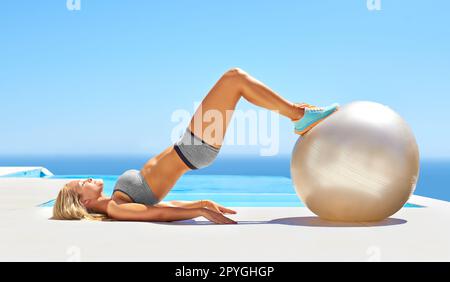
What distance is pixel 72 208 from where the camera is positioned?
18.8ft

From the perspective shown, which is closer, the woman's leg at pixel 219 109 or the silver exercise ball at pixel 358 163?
the silver exercise ball at pixel 358 163

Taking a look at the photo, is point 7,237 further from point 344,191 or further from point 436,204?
point 436,204

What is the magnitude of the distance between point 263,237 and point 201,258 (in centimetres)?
101

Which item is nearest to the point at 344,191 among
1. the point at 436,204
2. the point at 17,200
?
the point at 436,204

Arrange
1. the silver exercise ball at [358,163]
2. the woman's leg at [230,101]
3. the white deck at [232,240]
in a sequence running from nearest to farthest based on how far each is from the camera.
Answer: the white deck at [232,240] → the silver exercise ball at [358,163] → the woman's leg at [230,101]

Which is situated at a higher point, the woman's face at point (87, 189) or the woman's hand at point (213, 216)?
the woman's face at point (87, 189)

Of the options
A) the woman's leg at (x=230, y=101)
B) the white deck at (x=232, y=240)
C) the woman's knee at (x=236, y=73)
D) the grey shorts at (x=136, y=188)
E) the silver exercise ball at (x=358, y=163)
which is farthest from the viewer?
the grey shorts at (x=136, y=188)

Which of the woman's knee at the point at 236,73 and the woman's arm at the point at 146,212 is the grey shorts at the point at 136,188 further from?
the woman's knee at the point at 236,73

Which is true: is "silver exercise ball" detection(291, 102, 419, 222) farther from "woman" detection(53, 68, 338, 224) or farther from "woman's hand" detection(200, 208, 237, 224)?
"woman's hand" detection(200, 208, 237, 224)

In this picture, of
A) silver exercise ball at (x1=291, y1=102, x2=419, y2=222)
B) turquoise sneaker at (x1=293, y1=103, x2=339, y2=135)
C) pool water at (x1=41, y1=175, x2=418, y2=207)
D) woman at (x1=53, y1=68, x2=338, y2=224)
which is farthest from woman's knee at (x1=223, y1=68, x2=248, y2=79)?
pool water at (x1=41, y1=175, x2=418, y2=207)

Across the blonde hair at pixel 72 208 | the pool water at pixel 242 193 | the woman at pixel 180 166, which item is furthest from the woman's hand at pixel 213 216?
the pool water at pixel 242 193

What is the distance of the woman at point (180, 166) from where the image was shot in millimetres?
5289

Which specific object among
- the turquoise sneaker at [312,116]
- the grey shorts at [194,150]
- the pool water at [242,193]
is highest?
the turquoise sneaker at [312,116]

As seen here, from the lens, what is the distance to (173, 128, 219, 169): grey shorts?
Answer: 5.55m
